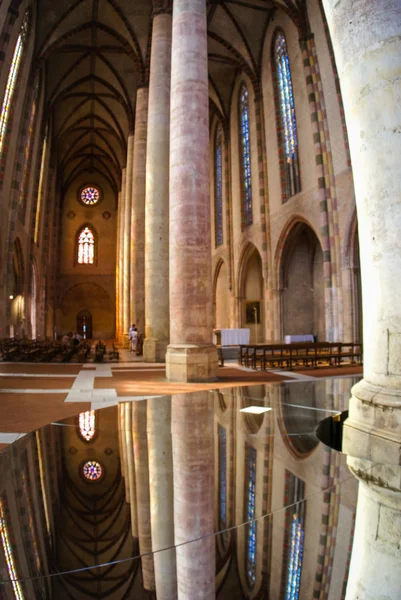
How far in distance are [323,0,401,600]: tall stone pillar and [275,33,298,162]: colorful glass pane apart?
1658cm

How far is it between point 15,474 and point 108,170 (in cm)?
4075

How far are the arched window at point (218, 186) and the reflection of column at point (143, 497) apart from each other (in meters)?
23.3

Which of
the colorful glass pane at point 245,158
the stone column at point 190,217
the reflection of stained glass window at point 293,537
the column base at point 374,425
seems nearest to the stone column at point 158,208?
the stone column at point 190,217

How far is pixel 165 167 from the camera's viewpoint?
12977mm

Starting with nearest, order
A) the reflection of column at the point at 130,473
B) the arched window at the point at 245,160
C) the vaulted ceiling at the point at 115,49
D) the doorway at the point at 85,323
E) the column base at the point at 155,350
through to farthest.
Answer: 1. the reflection of column at the point at 130,473
2. the column base at the point at 155,350
3. the vaulted ceiling at the point at 115,49
4. the arched window at the point at 245,160
5. the doorway at the point at 85,323

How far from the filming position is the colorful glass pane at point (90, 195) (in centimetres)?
4288

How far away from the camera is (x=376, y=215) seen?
3.05 metres

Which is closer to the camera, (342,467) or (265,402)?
(342,467)

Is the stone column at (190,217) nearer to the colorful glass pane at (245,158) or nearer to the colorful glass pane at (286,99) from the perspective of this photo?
the colorful glass pane at (286,99)

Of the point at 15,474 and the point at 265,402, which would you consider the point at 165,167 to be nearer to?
the point at 265,402

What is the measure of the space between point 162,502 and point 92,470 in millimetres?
1044

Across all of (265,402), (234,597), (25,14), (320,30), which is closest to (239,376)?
(265,402)

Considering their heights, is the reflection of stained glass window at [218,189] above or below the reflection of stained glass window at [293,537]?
above

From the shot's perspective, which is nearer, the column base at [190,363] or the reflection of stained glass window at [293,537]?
the reflection of stained glass window at [293,537]
